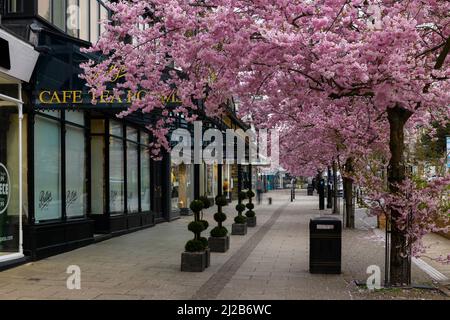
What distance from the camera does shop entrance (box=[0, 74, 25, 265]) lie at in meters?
10.8

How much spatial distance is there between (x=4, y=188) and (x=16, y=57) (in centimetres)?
258

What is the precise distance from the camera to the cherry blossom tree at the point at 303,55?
7059 mm

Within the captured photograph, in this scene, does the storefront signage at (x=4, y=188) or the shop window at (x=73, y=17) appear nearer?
the storefront signage at (x=4, y=188)

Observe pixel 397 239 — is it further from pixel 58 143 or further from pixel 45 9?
pixel 45 9

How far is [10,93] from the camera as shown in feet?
35.9

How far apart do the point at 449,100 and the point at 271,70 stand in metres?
2.71

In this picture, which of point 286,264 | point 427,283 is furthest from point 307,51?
point 286,264

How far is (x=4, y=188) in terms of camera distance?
10.9m

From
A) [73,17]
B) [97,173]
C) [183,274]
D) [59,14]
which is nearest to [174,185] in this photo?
[97,173]

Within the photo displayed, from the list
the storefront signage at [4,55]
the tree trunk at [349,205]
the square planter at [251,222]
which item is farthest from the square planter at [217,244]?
the tree trunk at [349,205]

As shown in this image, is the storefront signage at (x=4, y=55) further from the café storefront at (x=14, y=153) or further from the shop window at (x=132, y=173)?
the shop window at (x=132, y=173)

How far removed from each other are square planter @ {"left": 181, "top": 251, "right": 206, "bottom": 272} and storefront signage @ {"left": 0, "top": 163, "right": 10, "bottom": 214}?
147 inches

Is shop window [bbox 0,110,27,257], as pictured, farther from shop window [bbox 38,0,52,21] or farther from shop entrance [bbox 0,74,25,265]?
shop window [bbox 38,0,52,21]

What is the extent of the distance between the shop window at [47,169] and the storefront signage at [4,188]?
2.12 ft
